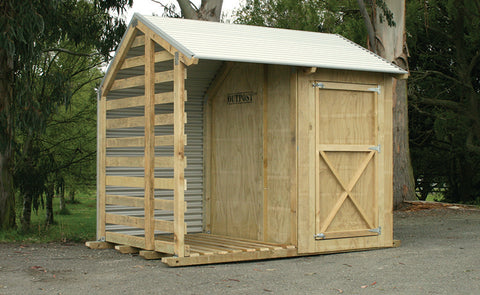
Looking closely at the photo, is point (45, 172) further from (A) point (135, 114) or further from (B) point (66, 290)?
(B) point (66, 290)

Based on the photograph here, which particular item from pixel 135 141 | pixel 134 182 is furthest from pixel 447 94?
pixel 134 182

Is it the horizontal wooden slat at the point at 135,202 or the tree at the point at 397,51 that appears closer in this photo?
the horizontal wooden slat at the point at 135,202

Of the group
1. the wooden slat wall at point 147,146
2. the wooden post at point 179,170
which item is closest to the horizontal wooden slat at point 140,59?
the wooden slat wall at point 147,146

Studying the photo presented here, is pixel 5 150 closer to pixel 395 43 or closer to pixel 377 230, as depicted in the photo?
pixel 377 230

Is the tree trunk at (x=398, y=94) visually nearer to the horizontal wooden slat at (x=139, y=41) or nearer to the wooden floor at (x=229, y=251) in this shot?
the wooden floor at (x=229, y=251)

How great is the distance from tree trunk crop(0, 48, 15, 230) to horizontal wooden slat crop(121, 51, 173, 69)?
3244mm

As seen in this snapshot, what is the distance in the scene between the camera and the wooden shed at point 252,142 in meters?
9.31

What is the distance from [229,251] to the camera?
916 cm

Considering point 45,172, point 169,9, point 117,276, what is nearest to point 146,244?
point 117,276

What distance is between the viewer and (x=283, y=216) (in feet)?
32.6

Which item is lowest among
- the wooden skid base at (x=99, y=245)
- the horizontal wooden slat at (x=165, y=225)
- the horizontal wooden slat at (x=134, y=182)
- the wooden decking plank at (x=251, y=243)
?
the wooden skid base at (x=99, y=245)

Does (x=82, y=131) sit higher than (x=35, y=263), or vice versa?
(x=82, y=131)

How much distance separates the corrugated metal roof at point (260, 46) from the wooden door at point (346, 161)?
0.38m

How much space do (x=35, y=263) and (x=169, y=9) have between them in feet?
34.2
